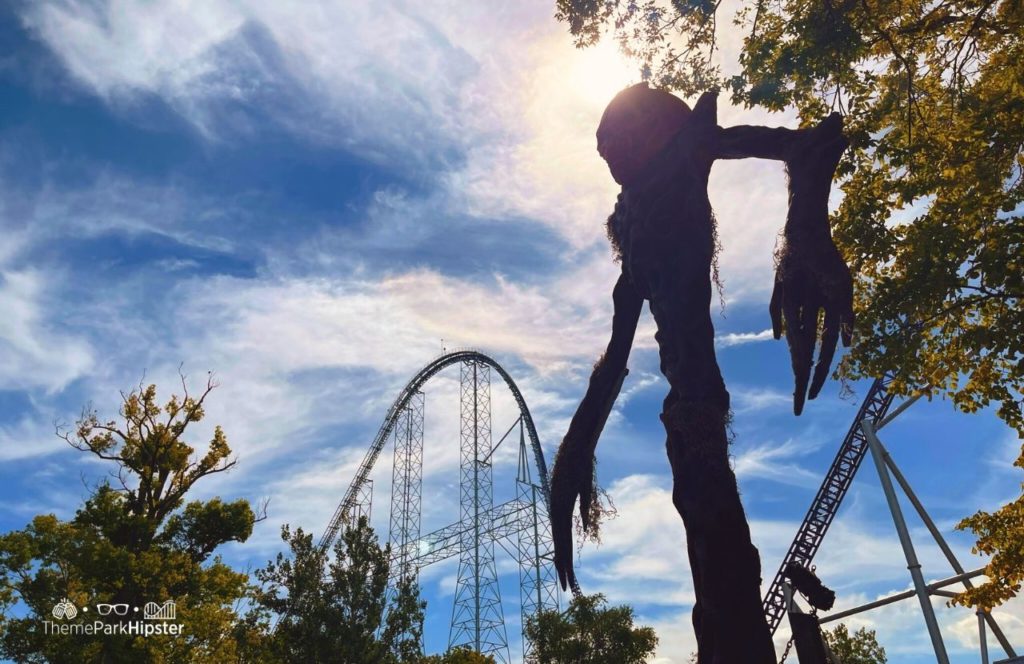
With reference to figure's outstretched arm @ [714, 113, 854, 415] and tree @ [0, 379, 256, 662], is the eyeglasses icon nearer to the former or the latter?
tree @ [0, 379, 256, 662]

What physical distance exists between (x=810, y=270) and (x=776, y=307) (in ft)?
1.33

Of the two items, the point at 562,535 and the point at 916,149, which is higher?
the point at 916,149

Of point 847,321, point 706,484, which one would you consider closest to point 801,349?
point 847,321

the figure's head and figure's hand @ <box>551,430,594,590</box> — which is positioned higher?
the figure's head

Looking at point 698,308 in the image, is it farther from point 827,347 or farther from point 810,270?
point 827,347

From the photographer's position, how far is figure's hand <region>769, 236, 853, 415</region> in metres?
3.72

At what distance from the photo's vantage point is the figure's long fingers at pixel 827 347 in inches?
145

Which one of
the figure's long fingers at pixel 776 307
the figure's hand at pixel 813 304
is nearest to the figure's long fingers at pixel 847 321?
the figure's hand at pixel 813 304

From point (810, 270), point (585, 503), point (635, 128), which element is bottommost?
point (585, 503)

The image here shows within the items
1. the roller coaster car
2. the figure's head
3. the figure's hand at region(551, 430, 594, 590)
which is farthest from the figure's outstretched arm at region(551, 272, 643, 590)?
the roller coaster car

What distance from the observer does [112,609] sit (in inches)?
504

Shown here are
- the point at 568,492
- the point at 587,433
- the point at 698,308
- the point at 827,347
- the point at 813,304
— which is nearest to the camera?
the point at 827,347

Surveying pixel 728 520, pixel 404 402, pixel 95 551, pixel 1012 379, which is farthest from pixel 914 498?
pixel 404 402

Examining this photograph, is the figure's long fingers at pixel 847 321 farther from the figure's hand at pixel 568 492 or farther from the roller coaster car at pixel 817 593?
the roller coaster car at pixel 817 593
